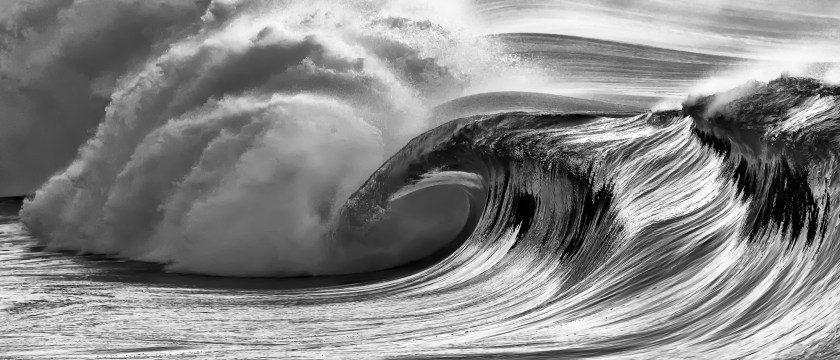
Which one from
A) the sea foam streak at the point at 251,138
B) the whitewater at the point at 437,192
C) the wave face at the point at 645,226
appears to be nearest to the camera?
the wave face at the point at 645,226

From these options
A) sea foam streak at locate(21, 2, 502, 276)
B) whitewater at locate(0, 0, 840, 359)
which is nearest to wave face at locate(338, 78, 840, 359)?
whitewater at locate(0, 0, 840, 359)

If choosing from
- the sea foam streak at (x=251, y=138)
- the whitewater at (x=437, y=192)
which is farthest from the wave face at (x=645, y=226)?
the sea foam streak at (x=251, y=138)

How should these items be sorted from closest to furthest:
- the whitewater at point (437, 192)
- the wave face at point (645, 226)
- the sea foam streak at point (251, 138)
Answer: the wave face at point (645, 226) < the whitewater at point (437, 192) < the sea foam streak at point (251, 138)

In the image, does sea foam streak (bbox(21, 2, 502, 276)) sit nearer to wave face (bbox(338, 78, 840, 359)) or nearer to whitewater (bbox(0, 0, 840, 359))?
whitewater (bbox(0, 0, 840, 359))

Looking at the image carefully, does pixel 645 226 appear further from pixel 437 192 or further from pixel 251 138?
pixel 251 138

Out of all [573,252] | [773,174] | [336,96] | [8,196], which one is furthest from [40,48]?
[773,174]

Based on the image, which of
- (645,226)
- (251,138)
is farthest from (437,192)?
(645,226)

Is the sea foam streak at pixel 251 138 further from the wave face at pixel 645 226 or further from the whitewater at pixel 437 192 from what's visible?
the wave face at pixel 645 226

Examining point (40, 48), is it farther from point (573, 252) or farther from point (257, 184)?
point (573, 252)
